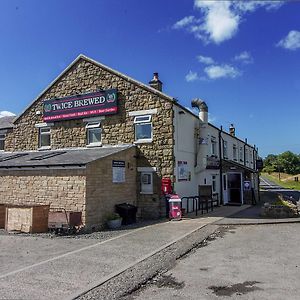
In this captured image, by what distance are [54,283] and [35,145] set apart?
1631 centimetres

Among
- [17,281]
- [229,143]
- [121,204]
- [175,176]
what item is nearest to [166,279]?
[17,281]

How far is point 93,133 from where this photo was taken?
66.3ft

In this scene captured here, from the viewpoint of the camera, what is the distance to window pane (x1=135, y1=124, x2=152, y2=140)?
18373 mm

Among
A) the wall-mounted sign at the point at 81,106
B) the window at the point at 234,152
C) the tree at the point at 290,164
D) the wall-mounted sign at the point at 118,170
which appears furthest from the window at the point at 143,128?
the tree at the point at 290,164

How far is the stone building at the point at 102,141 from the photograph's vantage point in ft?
50.3

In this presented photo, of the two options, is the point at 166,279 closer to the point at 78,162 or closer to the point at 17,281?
the point at 17,281

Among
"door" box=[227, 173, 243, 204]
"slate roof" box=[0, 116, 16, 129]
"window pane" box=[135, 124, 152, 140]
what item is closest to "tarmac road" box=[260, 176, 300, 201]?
"door" box=[227, 173, 243, 204]

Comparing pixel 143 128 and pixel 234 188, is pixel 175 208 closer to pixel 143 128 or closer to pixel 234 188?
pixel 143 128

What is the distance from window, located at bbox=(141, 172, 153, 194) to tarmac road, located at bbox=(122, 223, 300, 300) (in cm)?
684

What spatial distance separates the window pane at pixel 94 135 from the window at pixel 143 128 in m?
2.47

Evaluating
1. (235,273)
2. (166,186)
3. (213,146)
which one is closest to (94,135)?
(166,186)

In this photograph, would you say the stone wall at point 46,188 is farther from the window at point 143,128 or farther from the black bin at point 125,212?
the window at point 143,128

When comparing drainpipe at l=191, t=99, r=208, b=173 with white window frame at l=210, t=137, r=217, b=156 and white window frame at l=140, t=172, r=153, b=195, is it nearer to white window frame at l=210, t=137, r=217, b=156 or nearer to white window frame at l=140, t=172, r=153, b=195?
white window frame at l=210, t=137, r=217, b=156

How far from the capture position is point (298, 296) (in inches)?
236
